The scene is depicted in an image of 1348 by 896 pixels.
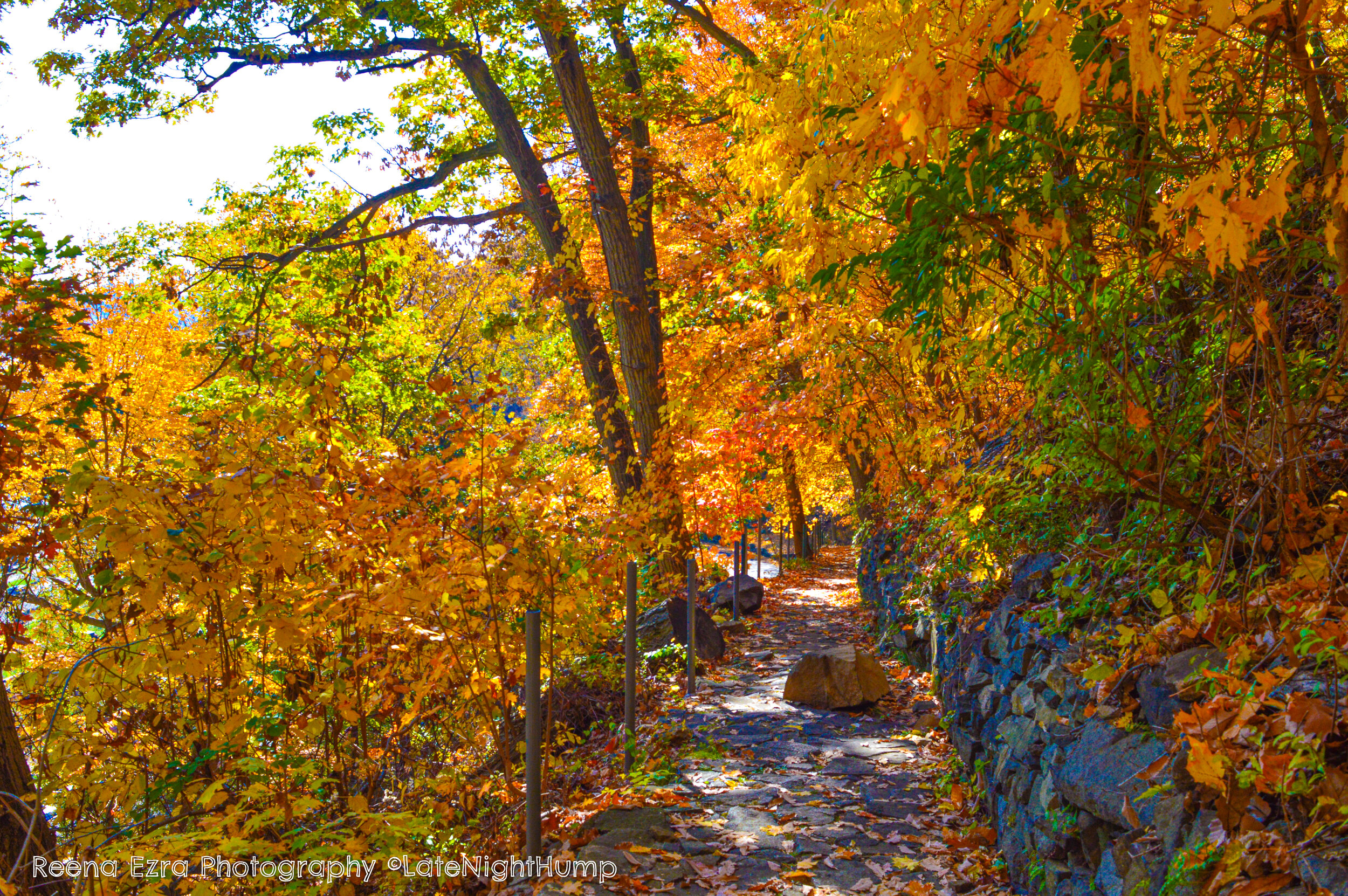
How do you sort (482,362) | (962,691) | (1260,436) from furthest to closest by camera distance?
(482,362), (962,691), (1260,436)

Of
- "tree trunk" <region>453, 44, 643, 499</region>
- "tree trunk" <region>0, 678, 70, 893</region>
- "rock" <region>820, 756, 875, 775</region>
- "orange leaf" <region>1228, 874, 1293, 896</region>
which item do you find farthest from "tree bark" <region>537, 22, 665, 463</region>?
"orange leaf" <region>1228, 874, 1293, 896</region>

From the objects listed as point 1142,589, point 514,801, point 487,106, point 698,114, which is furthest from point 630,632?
point 698,114

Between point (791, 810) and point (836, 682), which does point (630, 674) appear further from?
point (836, 682)

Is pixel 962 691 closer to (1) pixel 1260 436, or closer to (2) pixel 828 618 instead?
(1) pixel 1260 436

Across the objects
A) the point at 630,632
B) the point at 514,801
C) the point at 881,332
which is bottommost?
the point at 514,801

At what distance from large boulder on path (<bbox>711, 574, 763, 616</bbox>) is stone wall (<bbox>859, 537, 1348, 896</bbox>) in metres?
6.92

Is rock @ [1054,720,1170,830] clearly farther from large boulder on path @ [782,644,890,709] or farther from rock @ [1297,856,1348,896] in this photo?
large boulder on path @ [782,644,890,709]

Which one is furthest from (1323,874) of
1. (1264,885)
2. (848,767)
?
(848,767)

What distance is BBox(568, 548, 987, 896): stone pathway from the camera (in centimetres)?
427

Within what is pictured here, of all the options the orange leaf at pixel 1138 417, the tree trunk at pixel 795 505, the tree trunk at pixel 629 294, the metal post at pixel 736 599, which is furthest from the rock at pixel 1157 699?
the tree trunk at pixel 795 505

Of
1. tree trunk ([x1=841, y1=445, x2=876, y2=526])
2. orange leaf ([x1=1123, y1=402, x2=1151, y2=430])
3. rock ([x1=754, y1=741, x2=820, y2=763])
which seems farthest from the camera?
tree trunk ([x1=841, y1=445, x2=876, y2=526])

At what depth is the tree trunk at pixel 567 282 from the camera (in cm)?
980

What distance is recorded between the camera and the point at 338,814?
5.06 metres

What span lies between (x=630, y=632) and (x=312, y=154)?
10.1 metres
